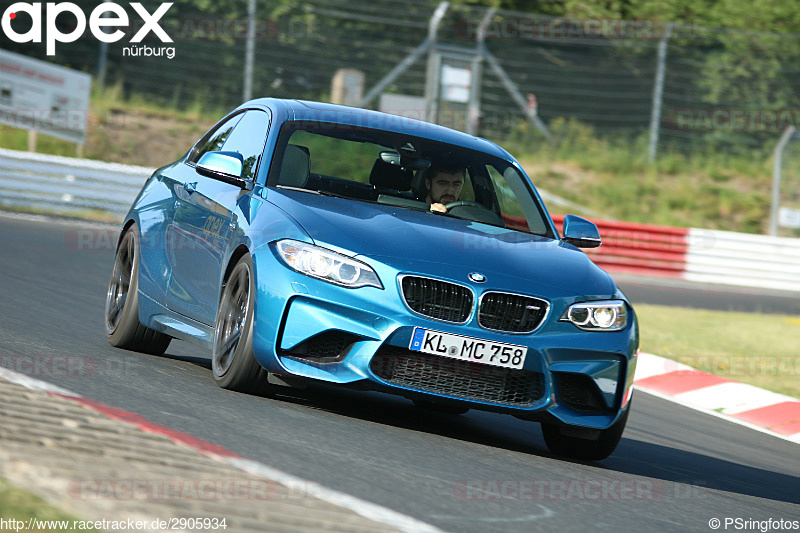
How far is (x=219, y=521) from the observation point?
3.82 metres

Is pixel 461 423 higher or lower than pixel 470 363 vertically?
lower

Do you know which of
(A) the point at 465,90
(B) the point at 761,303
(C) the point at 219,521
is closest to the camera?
(C) the point at 219,521

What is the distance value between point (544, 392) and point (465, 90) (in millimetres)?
17975

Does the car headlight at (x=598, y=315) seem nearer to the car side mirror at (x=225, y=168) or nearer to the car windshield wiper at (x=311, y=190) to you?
the car windshield wiper at (x=311, y=190)

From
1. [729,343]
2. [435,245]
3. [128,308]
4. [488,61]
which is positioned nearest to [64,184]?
[488,61]

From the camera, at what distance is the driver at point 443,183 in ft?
24.1

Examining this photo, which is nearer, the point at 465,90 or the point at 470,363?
the point at 470,363

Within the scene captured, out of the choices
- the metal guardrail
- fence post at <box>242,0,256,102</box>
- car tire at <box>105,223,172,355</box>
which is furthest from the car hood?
fence post at <box>242,0,256,102</box>

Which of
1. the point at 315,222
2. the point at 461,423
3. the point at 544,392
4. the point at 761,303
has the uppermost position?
the point at 315,222

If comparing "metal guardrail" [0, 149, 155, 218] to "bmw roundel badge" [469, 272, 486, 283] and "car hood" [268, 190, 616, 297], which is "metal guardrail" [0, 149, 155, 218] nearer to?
"car hood" [268, 190, 616, 297]

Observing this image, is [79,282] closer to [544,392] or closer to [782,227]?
[544,392]

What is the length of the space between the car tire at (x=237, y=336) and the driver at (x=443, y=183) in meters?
1.31

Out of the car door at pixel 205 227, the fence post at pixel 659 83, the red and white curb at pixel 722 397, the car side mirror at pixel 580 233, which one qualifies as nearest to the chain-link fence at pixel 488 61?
the fence post at pixel 659 83

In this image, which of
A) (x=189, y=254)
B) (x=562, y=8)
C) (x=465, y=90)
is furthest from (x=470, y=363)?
(x=562, y=8)
